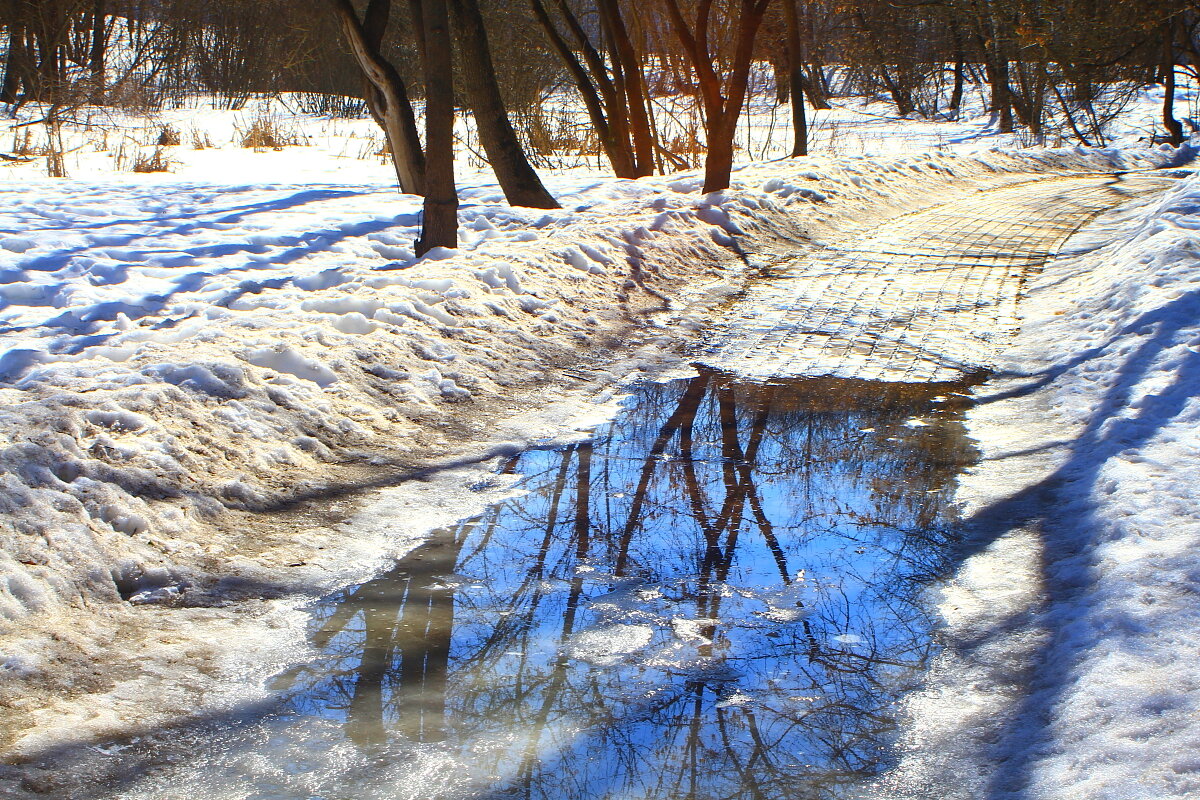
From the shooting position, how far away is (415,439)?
495 centimetres

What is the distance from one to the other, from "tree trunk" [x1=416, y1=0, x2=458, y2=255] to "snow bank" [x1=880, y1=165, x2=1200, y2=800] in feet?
15.4

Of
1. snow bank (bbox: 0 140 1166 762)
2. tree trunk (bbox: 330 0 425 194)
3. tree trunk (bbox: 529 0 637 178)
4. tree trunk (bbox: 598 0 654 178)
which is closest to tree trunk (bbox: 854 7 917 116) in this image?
tree trunk (bbox: 598 0 654 178)

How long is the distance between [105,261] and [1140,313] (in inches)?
296

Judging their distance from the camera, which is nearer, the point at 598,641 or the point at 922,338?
the point at 598,641

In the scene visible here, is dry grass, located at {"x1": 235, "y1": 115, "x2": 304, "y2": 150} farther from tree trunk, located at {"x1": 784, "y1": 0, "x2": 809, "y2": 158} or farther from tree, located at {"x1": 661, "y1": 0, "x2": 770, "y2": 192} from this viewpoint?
tree trunk, located at {"x1": 784, "y1": 0, "x2": 809, "y2": 158}

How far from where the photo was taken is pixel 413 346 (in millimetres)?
5969

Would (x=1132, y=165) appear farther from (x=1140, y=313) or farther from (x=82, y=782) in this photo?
(x=82, y=782)

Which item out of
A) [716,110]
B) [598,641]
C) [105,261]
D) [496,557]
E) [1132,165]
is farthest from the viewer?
Answer: [1132,165]

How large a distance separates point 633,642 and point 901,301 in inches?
213

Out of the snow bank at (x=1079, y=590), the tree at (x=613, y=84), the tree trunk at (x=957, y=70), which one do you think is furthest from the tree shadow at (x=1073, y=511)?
the tree trunk at (x=957, y=70)

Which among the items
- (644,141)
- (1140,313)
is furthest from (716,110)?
(1140,313)

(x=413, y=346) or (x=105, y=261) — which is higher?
(x=105, y=261)

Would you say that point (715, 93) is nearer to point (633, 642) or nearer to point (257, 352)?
point (257, 352)

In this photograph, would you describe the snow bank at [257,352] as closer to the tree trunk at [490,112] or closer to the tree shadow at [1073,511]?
the tree trunk at [490,112]
